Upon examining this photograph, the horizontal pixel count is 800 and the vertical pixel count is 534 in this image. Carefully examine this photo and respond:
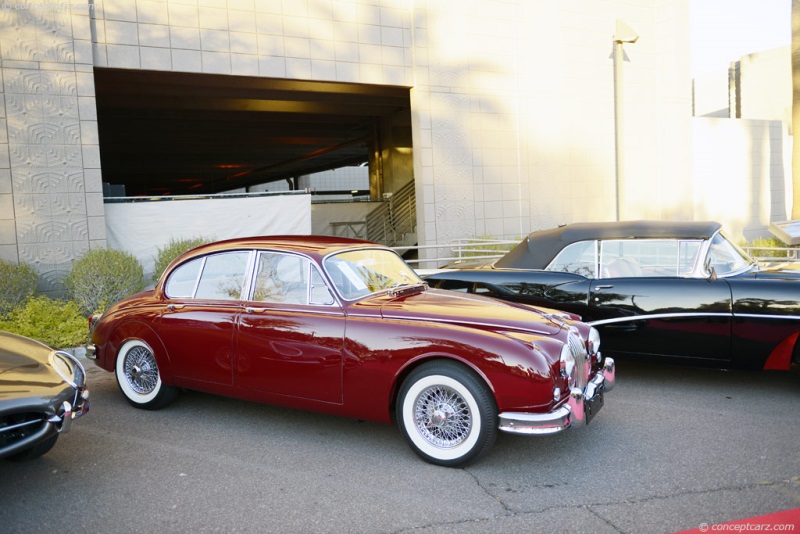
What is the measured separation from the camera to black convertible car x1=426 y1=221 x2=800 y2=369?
18.0 ft

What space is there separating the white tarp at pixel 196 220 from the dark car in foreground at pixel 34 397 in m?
7.59

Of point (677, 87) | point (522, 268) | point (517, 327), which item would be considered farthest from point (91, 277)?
point (677, 87)

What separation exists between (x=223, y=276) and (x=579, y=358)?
2938mm

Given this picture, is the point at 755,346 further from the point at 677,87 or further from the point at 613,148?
the point at 677,87

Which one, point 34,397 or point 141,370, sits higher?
point 34,397

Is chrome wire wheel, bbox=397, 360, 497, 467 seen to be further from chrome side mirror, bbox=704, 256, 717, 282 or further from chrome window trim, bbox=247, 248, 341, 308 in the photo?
chrome side mirror, bbox=704, 256, 717, 282

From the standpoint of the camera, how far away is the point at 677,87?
691 inches

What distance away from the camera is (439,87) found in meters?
14.5

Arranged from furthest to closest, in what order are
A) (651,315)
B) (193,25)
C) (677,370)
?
(193,25), (677,370), (651,315)

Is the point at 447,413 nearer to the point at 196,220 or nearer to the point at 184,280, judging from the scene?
the point at 184,280

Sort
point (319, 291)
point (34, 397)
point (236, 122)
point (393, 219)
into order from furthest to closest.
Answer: point (236, 122), point (393, 219), point (319, 291), point (34, 397)

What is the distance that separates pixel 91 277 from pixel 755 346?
910 centimetres

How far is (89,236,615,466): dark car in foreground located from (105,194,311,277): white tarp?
6236mm

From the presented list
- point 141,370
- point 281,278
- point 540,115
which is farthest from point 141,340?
point 540,115
